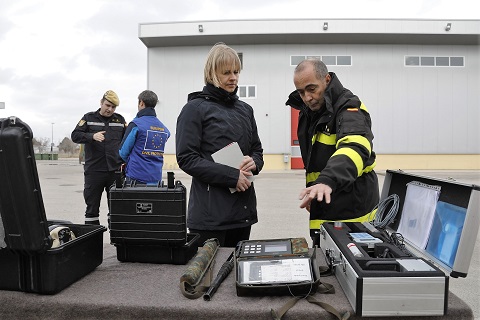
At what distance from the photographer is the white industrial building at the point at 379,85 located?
19281mm

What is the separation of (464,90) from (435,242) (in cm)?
2104

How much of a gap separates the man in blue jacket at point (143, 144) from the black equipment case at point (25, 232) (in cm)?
238

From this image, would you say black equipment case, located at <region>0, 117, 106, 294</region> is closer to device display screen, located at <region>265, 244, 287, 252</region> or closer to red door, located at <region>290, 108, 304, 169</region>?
device display screen, located at <region>265, 244, 287, 252</region>

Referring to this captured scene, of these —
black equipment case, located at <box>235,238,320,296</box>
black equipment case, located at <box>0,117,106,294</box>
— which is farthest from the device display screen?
black equipment case, located at <box>0,117,106,294</box>

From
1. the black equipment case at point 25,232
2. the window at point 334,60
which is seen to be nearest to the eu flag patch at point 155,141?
the black equipment case at point 25,232

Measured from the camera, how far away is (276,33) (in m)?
18.5

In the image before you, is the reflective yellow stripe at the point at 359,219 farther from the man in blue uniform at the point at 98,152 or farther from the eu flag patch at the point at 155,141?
the man in blue uniform at the point at 98,152

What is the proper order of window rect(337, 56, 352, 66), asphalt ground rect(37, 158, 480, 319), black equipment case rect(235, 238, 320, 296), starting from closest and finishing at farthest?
black equipment case rect(235, 238, 320, 296)
asphalt ground rect(37, 158, 480, 319)
window rect(337, 56, 352, 66)

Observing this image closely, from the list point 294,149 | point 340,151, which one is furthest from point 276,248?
point 294,149

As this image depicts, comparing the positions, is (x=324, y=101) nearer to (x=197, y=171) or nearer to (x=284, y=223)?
(x=197, y=171)

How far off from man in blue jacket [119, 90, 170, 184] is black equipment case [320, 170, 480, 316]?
2.48m

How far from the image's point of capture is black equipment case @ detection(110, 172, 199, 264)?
1719mm

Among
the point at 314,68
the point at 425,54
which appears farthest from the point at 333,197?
the point at 425,54

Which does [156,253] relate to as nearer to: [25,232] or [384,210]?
[25,232]
